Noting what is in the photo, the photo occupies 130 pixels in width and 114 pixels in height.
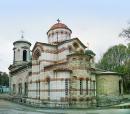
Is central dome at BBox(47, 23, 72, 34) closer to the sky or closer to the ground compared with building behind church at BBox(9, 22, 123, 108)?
closer to the sky

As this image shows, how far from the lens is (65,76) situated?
30.8 m

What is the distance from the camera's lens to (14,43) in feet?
161

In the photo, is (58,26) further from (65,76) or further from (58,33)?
(65,76)

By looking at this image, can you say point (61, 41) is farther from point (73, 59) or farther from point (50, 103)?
point (50, 103)

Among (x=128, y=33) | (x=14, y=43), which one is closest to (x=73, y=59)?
(x=128, y=33)

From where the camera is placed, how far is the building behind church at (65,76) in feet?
101

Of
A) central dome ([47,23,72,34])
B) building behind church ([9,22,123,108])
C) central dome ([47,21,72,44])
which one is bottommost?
building behind church ([9,22,123,108])

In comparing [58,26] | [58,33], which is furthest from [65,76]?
[58,26]

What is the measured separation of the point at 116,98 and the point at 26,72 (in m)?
16.4

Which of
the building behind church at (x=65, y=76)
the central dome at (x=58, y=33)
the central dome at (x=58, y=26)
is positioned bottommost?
the building behind church at (x=65, y=76)

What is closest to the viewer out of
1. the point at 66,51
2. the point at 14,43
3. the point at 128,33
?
the point at 128,33

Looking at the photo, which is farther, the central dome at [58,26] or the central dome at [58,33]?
the central dome at [58,26]

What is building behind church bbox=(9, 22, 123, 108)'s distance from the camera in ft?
101

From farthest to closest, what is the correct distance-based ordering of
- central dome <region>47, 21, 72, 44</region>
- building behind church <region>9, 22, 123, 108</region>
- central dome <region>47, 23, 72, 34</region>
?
central dome <region>47, 23, 72, 34</region> → central dome <region>47, 21, 72, 44</region> → building behind church <region>9, 22, 123, 108</region>
